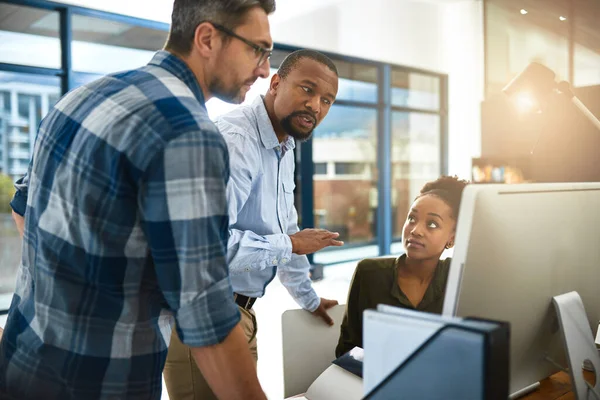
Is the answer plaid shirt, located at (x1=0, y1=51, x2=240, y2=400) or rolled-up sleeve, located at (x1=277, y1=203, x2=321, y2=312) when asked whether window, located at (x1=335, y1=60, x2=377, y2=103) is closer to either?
rolled-up sleeve, located at (x1=277, y1=203, x2=321, y2=312)

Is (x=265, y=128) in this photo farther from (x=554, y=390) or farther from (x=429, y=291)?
(x=554, y=390)

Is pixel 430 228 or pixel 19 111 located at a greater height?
pixel 19 111

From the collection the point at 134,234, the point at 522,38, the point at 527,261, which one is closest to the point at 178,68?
the point at 134,234

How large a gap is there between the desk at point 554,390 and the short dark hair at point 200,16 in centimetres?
95

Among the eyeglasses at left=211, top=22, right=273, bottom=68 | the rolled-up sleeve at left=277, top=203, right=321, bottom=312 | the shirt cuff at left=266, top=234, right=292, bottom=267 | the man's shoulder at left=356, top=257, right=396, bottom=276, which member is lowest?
the rolled-up sleeve at left=277, top=203, right=321, bottom=312

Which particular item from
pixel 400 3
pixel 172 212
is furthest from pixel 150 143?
pixel 400 3

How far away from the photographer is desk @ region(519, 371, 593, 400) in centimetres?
114

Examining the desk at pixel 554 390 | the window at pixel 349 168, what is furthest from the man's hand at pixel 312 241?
the window at pixel 349 168

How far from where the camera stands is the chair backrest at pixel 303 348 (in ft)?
5.02

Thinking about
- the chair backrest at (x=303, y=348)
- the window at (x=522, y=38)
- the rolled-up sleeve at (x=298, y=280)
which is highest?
the window at (x=522, y=38)

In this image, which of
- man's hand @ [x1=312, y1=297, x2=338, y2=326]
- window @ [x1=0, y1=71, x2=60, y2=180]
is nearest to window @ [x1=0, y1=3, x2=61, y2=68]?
window @ [x1=0, y1=71, x2=60, y2=180]

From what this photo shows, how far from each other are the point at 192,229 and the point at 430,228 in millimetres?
1048

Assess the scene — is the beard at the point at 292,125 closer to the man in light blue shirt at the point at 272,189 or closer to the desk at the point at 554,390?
the man in light blue shirt at the point at 272,189

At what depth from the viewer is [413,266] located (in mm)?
1607
